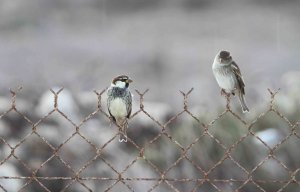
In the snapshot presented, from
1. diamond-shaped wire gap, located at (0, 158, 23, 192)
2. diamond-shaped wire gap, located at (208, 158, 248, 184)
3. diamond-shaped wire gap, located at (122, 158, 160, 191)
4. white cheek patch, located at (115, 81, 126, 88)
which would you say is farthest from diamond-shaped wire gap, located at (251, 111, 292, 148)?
white cheek patch, located at (115, 81, 126, 88)

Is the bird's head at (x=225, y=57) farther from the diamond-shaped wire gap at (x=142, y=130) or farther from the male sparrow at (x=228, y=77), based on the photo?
the diamond-shaped wire gap at (x=142, y=130)

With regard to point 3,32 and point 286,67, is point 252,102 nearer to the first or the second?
point 286,67

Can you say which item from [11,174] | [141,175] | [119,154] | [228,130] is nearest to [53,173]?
[11,174]

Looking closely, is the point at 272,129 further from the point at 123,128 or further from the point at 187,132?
the point at 123,128

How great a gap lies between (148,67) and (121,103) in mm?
5836

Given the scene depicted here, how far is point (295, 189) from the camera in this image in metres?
3.95

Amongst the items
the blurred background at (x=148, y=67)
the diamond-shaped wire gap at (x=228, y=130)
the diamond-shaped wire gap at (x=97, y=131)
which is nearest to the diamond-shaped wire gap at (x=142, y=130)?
the blurred background at (x=148, y=67)

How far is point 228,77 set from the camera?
234 cm

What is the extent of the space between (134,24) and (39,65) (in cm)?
158

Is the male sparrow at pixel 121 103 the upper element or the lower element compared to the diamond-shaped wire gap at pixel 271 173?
upper

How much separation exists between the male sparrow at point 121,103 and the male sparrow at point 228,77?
27 centimetres

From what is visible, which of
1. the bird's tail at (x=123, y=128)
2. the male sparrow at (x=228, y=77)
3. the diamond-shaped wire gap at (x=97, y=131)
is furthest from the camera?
the diamond-shaped wire gap at (x=97, y=131)

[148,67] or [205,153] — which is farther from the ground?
[205,153]

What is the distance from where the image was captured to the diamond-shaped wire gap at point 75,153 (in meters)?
3.97
